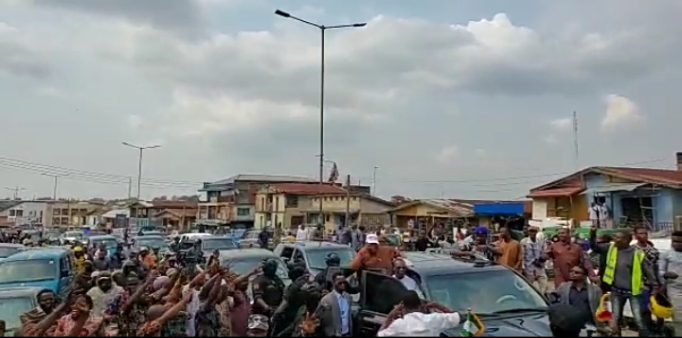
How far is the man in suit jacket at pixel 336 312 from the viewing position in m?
7.48

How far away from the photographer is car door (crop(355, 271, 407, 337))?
757 centimetres

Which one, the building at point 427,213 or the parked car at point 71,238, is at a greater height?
the building at point 427,213

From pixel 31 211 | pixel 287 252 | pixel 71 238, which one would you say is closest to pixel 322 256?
pixel 287 252

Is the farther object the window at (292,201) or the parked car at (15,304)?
the window at (292,201)

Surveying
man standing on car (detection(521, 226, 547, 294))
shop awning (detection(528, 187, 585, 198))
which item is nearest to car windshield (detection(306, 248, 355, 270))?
man standing on car (detection(521, 226, 547, 294))

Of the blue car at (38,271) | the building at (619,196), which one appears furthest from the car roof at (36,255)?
the building at (619,196)

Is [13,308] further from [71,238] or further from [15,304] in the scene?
[71,238]

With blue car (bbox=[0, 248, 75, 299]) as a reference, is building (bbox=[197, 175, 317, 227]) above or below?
above

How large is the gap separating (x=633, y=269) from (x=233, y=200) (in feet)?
255

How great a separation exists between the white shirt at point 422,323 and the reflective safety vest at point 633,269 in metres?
4.04

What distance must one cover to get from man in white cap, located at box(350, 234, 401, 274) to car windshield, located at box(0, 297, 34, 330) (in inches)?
182

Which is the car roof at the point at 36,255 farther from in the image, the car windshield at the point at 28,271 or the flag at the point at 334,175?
the flag at the point at 334,175

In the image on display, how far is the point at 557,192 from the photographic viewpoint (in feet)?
120

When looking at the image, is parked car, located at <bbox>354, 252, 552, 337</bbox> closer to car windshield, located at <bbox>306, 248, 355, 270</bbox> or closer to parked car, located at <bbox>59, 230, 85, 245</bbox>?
car windshield, located at <bbox>306, 248, 355, 270</bbox>
